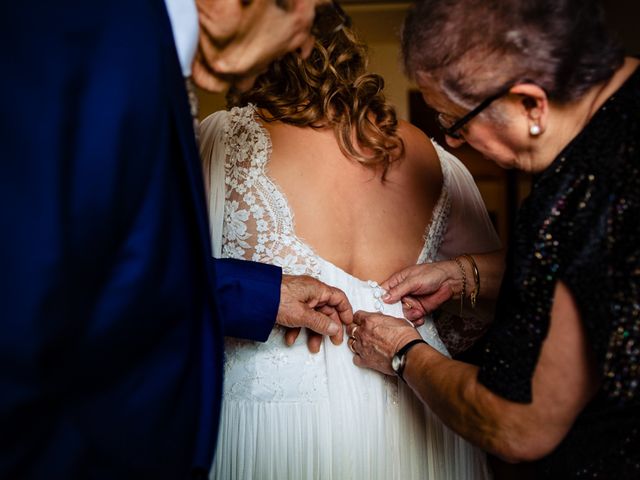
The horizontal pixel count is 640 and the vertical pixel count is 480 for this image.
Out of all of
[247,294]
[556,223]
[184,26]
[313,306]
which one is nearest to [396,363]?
[313,306]

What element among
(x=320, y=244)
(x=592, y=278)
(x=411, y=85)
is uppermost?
(x=592, y=278)

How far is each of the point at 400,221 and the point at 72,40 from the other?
1.19 meters

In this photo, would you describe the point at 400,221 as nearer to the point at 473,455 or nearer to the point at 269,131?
the point at 269,131

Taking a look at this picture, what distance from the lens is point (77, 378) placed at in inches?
35.3

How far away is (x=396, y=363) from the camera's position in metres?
1.60

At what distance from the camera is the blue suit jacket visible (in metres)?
0.78

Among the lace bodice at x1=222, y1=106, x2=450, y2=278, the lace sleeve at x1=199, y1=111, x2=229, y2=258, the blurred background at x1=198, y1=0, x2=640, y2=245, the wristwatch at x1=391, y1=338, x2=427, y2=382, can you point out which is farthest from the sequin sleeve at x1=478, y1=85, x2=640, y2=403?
the blurred background at x1=198, y1=0, x2=640, y2=245

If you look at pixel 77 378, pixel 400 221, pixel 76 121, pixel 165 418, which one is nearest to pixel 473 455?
pixel 400 221

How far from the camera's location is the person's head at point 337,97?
187 cm

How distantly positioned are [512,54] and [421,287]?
32.2 inches

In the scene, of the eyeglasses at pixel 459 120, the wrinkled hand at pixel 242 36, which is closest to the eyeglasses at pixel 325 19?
the wrinkled hand at pixel 242 36

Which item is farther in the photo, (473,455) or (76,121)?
(473,455)

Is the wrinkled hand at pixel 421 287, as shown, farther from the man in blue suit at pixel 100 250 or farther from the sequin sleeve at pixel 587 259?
the man in blue suit at pixel 100 250

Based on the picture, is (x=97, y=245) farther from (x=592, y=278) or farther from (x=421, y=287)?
(x=421, y=287)
